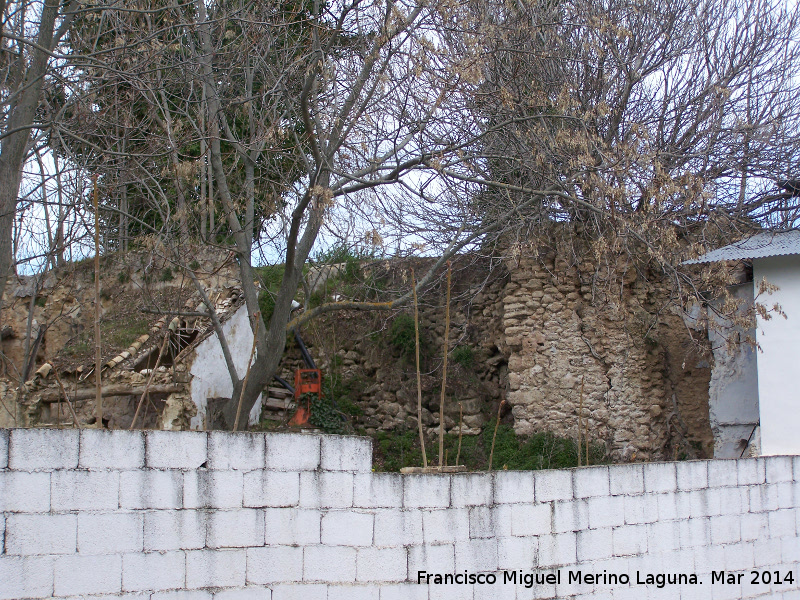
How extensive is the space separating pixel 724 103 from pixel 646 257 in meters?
2.23

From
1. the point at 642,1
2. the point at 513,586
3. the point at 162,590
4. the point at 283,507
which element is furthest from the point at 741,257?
the point at 162,590

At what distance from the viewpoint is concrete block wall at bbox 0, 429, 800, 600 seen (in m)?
3.37

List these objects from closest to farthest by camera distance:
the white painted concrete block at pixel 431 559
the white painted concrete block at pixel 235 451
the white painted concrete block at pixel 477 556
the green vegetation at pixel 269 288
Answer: the white painted concrete block at pixel 235 451
the white painted concrete block at pixel 431 559
the white painted concrete block at pixel 477 556
the green vegetation at pixel 269 288

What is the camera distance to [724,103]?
9.78 metres

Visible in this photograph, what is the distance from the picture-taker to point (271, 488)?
389 centimetres

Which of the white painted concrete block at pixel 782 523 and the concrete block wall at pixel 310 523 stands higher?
the concrete block wall at pixel 310 523

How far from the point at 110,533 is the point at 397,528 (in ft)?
5.13

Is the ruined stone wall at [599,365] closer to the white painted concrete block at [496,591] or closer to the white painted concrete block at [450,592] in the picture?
the white painted concrete block at [496,591]

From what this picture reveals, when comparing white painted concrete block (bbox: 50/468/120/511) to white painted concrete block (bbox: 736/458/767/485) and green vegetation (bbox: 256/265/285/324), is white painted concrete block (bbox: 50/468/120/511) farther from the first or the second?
green vegetation (bbox: 256/265/285/324)

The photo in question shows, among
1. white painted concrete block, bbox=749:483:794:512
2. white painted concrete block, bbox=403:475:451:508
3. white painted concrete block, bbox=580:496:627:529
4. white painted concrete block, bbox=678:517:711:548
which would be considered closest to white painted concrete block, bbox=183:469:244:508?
white painted concrete block, bbox=403:475:451:508

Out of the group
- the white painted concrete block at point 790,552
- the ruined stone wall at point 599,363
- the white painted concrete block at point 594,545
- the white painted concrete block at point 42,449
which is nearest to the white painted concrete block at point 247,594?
the white painted concrete block at point 42,449

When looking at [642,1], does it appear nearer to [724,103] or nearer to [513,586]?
[724,103]

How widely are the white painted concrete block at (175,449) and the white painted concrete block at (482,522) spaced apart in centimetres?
169

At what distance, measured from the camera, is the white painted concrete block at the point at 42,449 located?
3332mm
